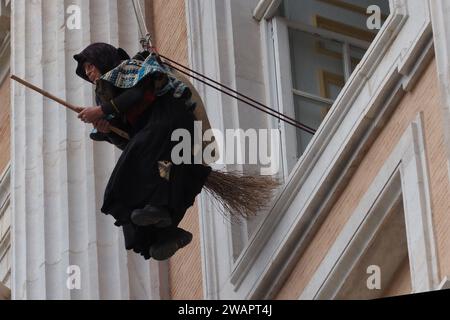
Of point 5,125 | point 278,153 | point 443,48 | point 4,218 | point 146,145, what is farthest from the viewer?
point 5,125

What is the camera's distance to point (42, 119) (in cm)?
2122

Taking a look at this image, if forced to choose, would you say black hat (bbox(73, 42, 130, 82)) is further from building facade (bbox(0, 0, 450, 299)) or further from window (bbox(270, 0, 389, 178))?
window (bbox(270, 0, 389, 178))

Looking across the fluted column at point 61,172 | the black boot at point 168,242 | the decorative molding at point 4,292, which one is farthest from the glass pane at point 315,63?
the decorative molding at point 4,292

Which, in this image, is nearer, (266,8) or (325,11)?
(266,8)

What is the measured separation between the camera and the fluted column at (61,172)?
20.3 m

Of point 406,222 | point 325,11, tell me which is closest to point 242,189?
point 406,222

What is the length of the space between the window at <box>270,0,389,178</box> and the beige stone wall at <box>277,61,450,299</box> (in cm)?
133

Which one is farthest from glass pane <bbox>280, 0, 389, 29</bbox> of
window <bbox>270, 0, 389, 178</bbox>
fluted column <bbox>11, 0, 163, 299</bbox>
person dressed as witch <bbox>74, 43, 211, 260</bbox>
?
person dressed as witch <bbox>74, 43, 211, 260</bbox>

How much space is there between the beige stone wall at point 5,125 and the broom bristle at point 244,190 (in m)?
6.81

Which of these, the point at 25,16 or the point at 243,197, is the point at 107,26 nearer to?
the point at 25,16

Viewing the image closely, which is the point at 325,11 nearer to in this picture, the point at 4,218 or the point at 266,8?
the point at 266,8

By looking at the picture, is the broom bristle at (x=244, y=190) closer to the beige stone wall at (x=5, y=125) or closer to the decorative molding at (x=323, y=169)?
the decorative molding at (x=323, y=169)

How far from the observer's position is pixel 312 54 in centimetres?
2034

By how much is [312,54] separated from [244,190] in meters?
1.84
